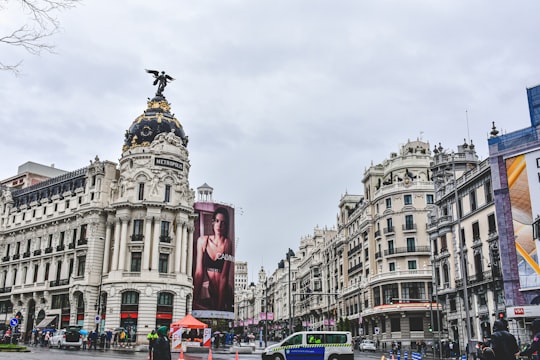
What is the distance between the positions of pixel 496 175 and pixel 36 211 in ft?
198

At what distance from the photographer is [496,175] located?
40.3m

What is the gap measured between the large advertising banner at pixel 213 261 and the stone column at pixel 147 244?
13126 mm

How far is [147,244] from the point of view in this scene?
6166cm

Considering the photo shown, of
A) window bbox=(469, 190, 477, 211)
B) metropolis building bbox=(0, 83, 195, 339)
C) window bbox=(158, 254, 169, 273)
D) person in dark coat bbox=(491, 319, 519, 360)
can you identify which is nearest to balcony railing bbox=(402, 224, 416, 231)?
window bbox=(469, 190, 477, 211)

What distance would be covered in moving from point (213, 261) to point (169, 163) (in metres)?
17.7

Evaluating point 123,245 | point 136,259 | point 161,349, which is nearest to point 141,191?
point 123,245

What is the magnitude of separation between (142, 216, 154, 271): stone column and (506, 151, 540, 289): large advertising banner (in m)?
39.1

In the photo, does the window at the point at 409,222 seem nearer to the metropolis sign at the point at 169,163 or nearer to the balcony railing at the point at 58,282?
the metropolis sign at the point at 169,163

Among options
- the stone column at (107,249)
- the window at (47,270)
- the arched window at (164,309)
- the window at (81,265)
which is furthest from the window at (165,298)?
the window at (47,270)

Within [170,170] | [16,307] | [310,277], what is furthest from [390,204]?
[16,307]

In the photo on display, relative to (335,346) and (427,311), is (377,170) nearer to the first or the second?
(427,311)

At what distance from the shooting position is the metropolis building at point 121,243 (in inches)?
2377

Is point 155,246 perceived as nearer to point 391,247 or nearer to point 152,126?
Answer: point 152,126

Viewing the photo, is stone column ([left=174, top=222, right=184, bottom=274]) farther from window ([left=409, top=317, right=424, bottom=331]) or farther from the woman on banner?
window ([left=409, top=317, right=424, bottom=331])
